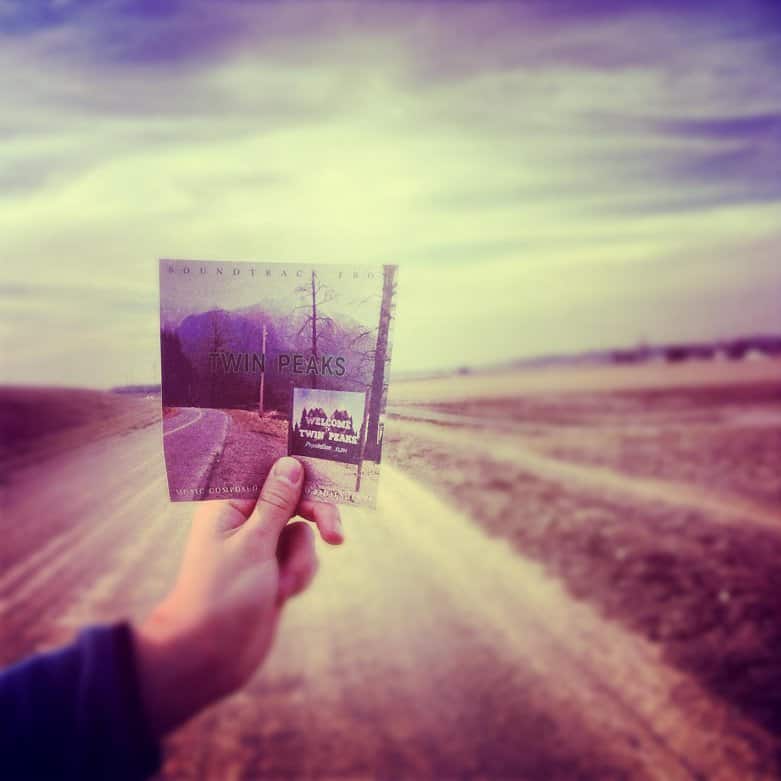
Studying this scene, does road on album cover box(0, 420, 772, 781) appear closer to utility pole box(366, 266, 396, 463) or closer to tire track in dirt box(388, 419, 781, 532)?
tire track in dirt box(388, 419, 781, 532)

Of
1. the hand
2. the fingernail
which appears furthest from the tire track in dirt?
the hand

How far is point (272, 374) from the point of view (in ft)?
6.78

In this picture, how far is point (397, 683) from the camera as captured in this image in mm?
11148

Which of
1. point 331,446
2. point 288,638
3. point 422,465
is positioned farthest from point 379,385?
point 288,638

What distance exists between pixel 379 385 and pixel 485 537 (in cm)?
1474

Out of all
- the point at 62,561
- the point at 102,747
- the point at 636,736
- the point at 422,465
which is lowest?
the point at 62,561

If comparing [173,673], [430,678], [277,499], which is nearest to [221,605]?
[173,673]

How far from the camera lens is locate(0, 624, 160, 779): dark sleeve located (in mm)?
1298

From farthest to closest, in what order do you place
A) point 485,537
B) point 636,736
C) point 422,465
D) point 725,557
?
1. point 485,537
2. point 725,557
3. point 636,736
4. point 422,465

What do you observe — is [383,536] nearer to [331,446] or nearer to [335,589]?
[335,589]

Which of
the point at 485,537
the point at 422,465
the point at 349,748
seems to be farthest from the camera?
the point at 485,537

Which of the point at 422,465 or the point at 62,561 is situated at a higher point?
the point at 422,465

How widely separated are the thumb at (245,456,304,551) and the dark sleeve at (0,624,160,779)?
506mm

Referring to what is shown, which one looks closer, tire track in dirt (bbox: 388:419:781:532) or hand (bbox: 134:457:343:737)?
hand (bbox: 134:457:343:737)
